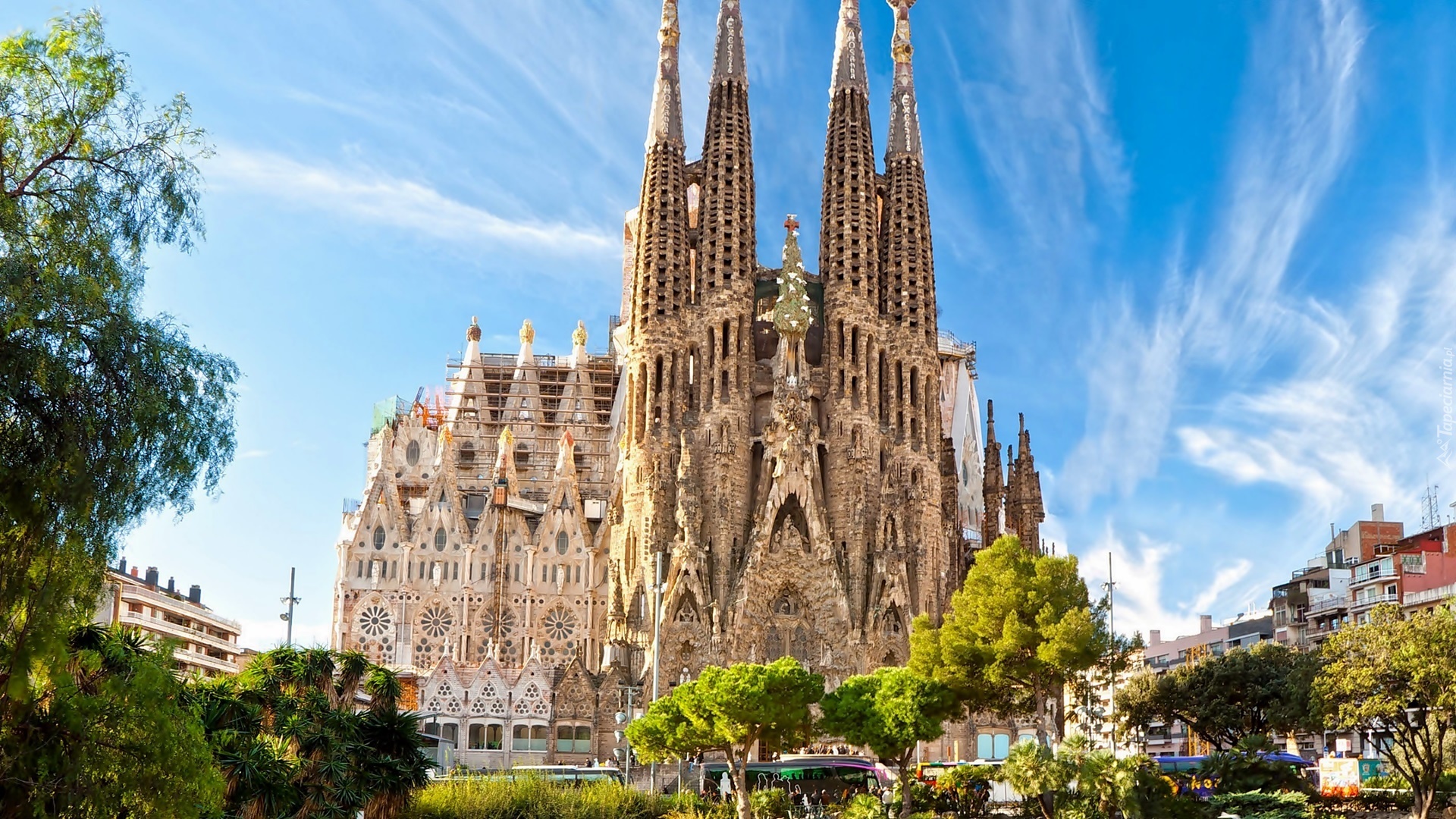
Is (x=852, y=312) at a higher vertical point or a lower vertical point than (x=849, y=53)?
lower

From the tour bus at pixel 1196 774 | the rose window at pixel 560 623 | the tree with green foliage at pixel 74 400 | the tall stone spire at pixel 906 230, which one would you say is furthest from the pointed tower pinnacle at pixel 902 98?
the tree with green foliage at pixel 74 400

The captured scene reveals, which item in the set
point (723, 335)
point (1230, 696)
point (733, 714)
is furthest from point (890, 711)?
point (723, 335)

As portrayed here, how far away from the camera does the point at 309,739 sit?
2231 cm

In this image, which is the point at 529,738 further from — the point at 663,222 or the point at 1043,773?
the point at 1043,773

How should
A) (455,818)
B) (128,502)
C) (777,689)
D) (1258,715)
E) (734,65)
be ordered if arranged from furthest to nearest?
(734,65) → (1258,715) → (777,689) → (455,818) → (128,502)

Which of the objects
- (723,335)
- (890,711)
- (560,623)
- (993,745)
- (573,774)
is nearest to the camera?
(573,774)

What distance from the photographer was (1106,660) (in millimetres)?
40688

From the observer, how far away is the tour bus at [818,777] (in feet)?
126

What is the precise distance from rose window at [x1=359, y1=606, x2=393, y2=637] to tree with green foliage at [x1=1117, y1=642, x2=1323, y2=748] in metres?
32.1

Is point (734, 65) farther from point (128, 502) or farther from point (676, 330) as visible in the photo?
point (128, 502)

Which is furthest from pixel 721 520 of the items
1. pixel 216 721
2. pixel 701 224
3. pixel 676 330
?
pixel 216 721

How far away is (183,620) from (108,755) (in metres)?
70.1

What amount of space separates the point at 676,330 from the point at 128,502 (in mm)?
45910

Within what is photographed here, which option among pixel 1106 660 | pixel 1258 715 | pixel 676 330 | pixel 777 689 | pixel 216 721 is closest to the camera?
pixel 216 721
